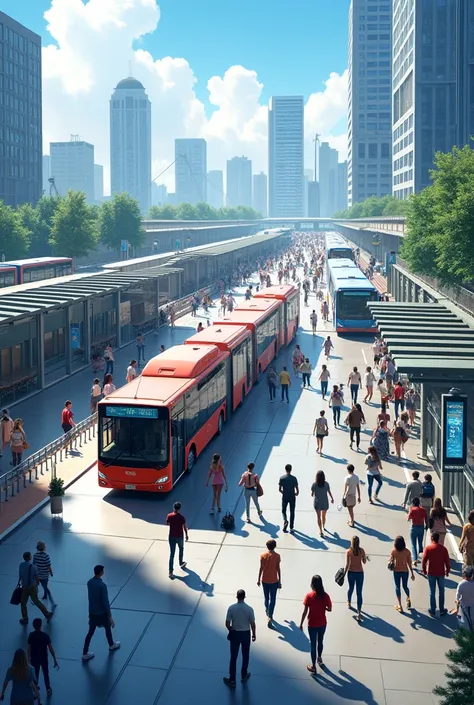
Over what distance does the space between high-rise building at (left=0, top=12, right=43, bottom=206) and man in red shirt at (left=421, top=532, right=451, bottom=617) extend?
131 metres

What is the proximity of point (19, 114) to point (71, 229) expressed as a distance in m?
66.2

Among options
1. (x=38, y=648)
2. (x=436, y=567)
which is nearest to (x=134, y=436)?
(x=436, y=567)

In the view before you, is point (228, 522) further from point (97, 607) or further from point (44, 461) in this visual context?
point (44, 461)

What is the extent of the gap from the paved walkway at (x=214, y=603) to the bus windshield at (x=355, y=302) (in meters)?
27.2

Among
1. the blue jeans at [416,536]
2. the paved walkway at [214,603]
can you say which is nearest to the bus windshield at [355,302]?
the paved walkway at [214,603]

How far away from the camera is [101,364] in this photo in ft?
118

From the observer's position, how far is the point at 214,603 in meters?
14.5

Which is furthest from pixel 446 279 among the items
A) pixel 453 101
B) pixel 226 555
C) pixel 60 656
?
pixel 453 101

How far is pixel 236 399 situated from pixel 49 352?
1200 centimetres

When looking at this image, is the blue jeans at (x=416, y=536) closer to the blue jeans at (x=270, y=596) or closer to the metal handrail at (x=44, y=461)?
the blue jeans at (x=270, y=596)

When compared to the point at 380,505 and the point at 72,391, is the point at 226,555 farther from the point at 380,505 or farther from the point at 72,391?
the point at 72,391

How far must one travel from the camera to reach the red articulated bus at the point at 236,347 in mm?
28391

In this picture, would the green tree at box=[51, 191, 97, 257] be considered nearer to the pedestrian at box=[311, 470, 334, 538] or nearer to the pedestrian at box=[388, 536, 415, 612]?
the pedestrian at box=[311, 470, 334, 538]

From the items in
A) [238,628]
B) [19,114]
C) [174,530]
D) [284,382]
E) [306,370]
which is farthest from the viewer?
[19,114]
